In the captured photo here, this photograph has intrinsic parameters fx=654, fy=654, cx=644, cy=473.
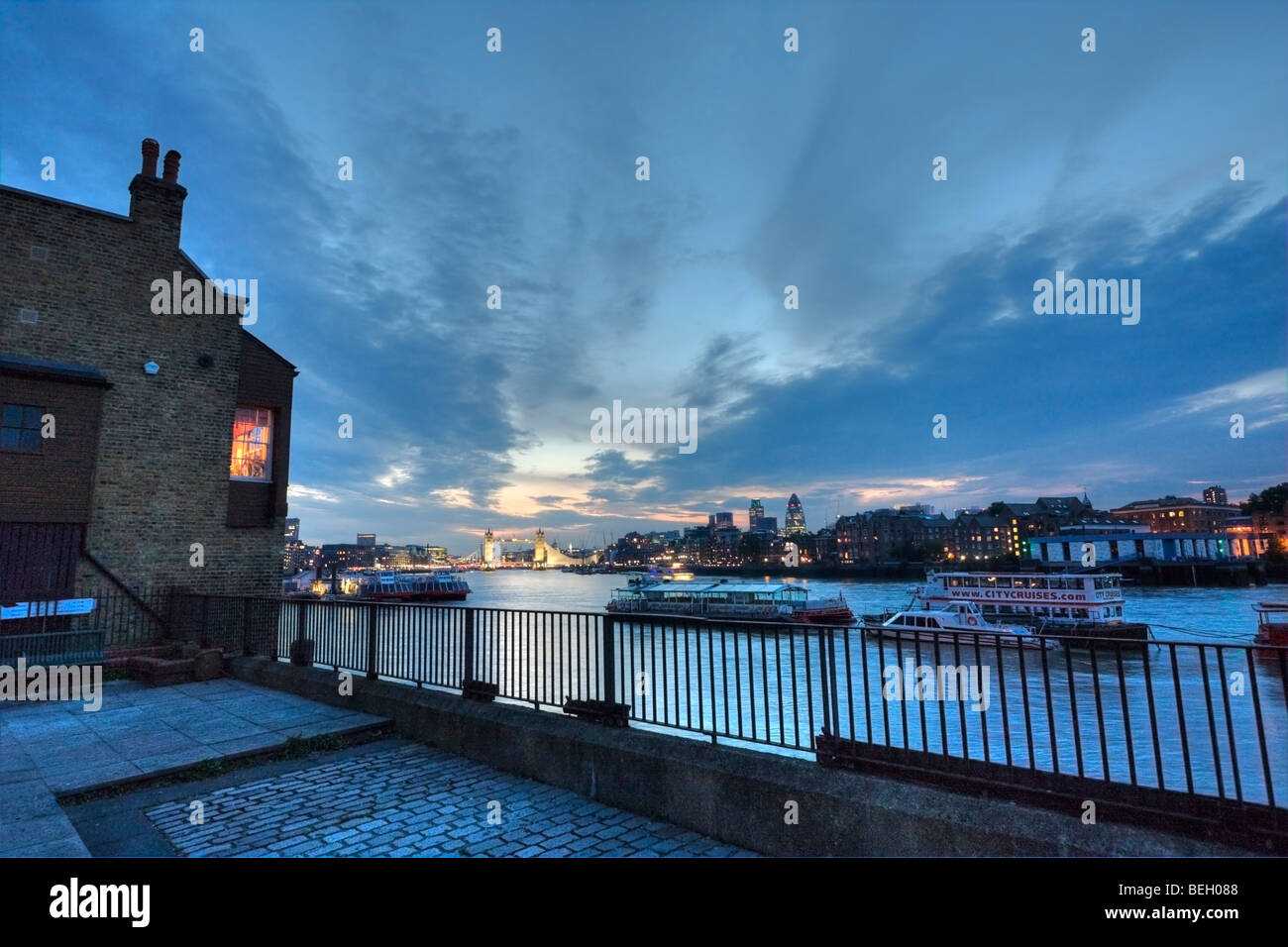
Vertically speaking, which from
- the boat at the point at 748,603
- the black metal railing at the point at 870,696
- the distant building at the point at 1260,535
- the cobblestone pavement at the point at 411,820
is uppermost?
the distant building at the point at 1260,535

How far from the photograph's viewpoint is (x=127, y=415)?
572 inches

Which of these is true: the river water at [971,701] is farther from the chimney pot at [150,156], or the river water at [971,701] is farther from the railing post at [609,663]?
the chimney pot at [150,156]

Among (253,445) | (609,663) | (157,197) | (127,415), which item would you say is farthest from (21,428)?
(609,663)

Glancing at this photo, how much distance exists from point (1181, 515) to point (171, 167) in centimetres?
22677

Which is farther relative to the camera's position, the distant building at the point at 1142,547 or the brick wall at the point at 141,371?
the distant building at the point at 1142,547

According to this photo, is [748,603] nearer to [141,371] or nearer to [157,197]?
[141,371]

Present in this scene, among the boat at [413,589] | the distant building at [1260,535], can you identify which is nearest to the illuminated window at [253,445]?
the boat at [413,589]

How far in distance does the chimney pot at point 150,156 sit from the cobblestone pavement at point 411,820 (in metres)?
16.0

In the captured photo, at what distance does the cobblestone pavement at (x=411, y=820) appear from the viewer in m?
4.76

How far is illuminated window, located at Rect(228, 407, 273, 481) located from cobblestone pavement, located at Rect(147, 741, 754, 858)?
1254cm

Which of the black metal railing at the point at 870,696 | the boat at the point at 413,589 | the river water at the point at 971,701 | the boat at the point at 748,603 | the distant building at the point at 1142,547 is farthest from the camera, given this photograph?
the distant building at the point at 1142,547
